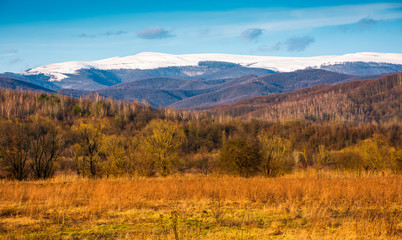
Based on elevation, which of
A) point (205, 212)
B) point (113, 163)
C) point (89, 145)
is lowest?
point (113, 163)

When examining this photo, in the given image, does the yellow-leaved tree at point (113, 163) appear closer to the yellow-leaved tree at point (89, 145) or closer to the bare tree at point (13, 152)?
the yellow-leaved tree at point (89, 145)

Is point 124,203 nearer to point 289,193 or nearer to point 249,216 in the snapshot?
point 249,216

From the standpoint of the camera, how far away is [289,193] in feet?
54.9

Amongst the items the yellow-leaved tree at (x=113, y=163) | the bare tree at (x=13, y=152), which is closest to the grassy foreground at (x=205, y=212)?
the bare tree at (x=13, y=152)

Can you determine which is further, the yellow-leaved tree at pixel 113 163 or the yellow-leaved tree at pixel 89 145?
the yellow-leaved tree at pixel 89 145

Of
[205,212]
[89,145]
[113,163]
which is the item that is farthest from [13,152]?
[205,212]

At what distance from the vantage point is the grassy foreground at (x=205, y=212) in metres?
11.1

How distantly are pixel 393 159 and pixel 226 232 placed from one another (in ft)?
172

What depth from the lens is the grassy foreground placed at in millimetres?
11141

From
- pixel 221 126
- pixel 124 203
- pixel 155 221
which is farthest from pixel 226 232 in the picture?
pixel 221 126

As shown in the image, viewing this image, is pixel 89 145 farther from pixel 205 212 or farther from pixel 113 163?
pixel 205 212

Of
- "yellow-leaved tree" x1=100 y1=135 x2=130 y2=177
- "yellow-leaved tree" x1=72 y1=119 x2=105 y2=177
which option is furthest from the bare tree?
"yellow-leaved tree" x1=100 y1=135 x2=130 y2=177

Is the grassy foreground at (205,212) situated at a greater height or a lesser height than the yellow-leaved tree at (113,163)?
greater

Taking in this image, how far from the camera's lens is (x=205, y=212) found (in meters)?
14.0
